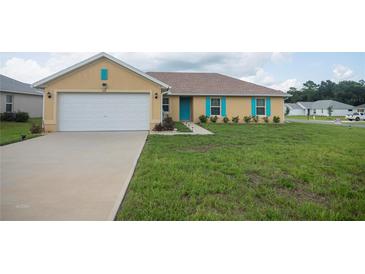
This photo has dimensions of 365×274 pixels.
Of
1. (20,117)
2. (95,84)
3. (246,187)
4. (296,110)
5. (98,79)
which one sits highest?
(296,110)

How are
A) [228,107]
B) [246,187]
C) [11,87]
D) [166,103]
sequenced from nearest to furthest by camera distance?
[246,187] < [166,103] < [228,107] < [11,87]

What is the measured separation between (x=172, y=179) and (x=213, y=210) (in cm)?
142

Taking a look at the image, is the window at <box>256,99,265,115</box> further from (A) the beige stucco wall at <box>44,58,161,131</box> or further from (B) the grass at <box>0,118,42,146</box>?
(B) the grass at <box>0,118,42,146</box>

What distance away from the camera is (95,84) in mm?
12992

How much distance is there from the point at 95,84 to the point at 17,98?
11.4 metres

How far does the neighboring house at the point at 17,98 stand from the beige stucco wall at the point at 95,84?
5766 mm

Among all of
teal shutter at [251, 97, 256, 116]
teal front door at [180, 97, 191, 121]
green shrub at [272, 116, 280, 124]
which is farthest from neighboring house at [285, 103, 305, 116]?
teal front door at [180, 97, 191, 121]

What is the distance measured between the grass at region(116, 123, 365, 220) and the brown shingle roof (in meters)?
12.9

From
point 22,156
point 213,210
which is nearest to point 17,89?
point 22,156

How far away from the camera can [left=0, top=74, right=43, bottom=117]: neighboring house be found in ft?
60.8

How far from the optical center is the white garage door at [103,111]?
13.0 m

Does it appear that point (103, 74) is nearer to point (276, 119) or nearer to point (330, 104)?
point (276, 119)

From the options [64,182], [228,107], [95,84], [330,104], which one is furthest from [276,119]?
[330,104]
